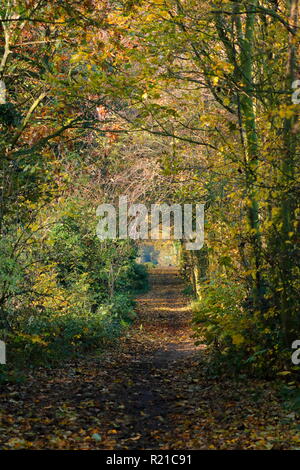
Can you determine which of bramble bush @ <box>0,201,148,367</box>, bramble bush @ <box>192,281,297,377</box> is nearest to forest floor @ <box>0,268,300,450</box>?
bramble bush @ <box>192,281,297,377</box>

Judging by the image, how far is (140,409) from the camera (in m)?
8.11

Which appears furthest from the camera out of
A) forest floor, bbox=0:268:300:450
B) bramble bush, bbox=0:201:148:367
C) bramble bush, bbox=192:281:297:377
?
bramble bush, bbox=0:201:148:367

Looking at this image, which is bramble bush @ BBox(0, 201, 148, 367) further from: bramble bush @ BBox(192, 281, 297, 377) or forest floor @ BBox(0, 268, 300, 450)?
bramble bush @ BBox(192, 281, 297, 377)

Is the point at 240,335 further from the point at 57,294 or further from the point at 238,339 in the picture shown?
the point at 57,294

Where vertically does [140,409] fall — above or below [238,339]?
below

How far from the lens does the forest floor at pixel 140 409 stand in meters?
6.50

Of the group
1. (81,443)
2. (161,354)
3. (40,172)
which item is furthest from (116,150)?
(81,443)

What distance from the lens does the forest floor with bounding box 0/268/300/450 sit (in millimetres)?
6500

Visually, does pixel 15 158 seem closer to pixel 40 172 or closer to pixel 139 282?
pixel 40 172

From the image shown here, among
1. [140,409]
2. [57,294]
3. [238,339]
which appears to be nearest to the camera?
[140,409]

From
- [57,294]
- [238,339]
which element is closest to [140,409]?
[238,339]

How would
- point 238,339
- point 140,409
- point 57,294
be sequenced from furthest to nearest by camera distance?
point 57,294 < point 238,339 < point 140,409

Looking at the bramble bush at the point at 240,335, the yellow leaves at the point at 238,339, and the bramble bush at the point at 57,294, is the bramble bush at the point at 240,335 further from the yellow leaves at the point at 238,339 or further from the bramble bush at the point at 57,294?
the bramble bush at the point at 57,294

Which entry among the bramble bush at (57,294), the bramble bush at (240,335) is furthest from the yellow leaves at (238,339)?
the bramble bush at (57,294)
